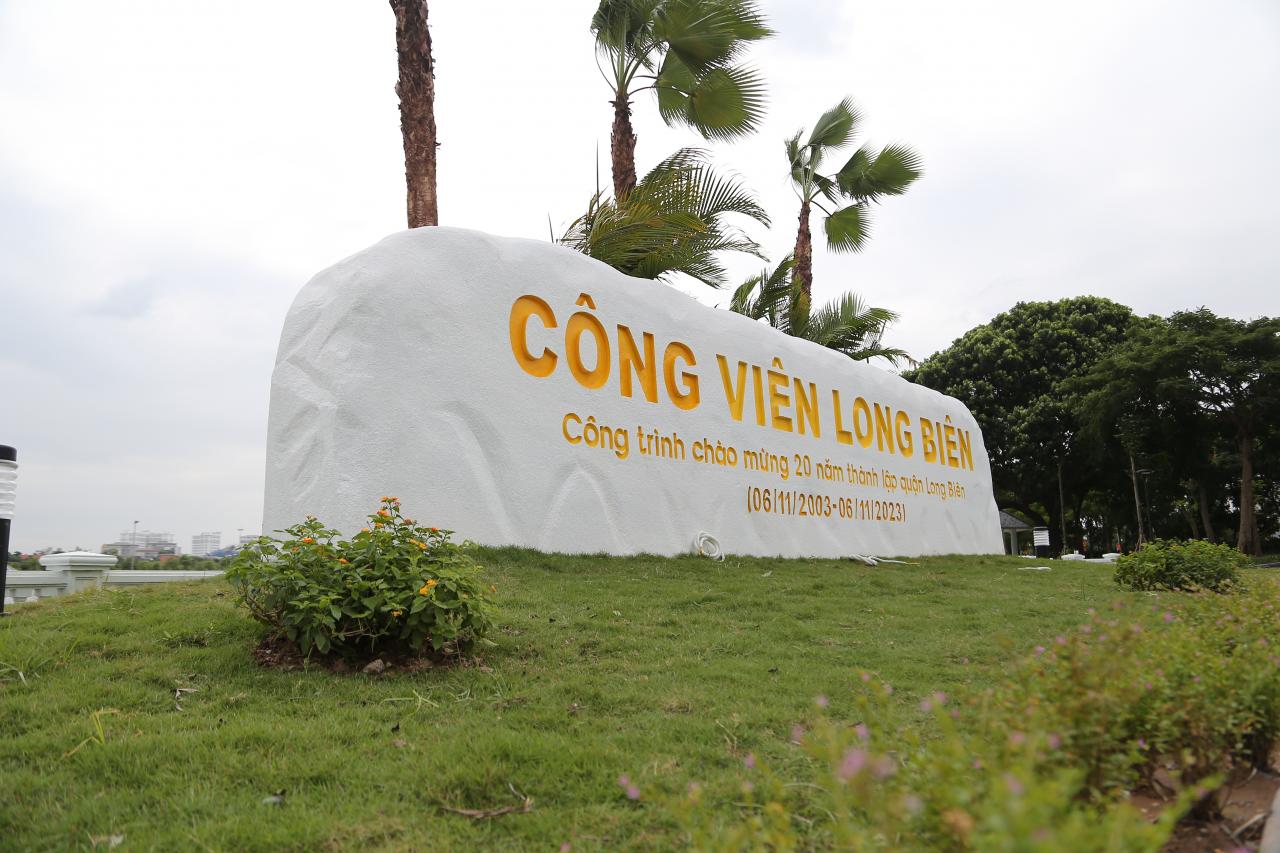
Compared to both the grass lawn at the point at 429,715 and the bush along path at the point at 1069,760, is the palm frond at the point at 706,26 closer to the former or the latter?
the grass lawn at the point at 429,715

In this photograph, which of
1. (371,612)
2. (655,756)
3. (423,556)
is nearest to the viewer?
(655,756)

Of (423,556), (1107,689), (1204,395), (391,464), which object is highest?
(1204,395)

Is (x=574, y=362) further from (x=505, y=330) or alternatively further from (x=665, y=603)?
(x=665, y=603)

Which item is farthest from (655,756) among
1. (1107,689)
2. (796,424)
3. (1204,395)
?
(1204,395)

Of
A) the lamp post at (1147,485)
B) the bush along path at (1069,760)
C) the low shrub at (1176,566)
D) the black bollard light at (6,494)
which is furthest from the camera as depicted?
the lamp post at (1147,485)

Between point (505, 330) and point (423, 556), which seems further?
point (505, 330)

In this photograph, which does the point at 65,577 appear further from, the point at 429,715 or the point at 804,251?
the point at 804,251

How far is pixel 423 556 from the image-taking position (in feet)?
16.1

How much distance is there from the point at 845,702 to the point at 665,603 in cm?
276

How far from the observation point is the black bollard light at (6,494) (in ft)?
20.1

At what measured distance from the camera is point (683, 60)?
42.9 ft

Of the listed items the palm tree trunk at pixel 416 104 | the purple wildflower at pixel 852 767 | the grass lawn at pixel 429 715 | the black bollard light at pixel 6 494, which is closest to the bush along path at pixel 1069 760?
the purple wildflower at pixel 852 767

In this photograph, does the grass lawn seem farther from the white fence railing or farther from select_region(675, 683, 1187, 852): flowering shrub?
the white fence railing

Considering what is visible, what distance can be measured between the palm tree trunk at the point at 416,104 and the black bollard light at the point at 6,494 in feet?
16.5
